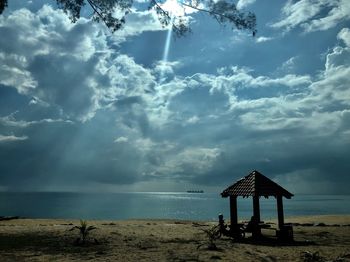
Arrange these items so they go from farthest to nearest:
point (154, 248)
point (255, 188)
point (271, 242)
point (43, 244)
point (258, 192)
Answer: point (255, 188) → point (258, 192) → point (271, 242) → point (43, 244) → point (154, 248)

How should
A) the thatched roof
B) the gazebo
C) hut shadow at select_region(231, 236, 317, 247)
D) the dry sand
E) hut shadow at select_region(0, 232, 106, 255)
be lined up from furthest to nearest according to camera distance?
the thatched roof
the gazebo
hut shadow at select_region(231, 236, 317, 247)
hut shadow at select_region(0, 232, 106, 255)
the dry sand

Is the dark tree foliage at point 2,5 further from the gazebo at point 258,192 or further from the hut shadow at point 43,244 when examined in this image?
the gazebo at point 258,192

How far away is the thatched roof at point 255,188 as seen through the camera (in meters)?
21.2

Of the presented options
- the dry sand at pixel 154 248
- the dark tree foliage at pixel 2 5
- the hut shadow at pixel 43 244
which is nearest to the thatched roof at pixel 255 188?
the dry sand at pixel 154 248

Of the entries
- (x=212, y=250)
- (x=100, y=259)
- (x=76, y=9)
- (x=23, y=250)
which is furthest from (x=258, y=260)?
(x=76, y=9)

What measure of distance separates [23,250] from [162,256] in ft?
18.6

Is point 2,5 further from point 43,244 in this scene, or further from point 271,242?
point 271,242

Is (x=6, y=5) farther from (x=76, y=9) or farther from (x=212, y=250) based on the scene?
(x=212, y=250)

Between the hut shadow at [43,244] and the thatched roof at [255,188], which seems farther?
the thatched roof at [255,188]

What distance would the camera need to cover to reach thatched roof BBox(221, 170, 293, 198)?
837 inches

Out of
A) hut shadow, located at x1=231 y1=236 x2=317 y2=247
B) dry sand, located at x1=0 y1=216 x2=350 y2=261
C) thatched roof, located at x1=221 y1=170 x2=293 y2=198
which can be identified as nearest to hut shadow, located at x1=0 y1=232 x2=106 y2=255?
dry sand, located at x1=0 y1=216 x2=350 y2=261

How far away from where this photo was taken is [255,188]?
2134 centimetres

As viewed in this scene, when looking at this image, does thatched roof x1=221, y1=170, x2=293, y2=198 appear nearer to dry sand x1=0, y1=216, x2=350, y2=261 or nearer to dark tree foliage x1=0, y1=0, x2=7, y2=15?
dry sand x1=0, y1=216, x2=350, y2=261

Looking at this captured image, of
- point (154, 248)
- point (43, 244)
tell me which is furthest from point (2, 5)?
point (154, 248)
